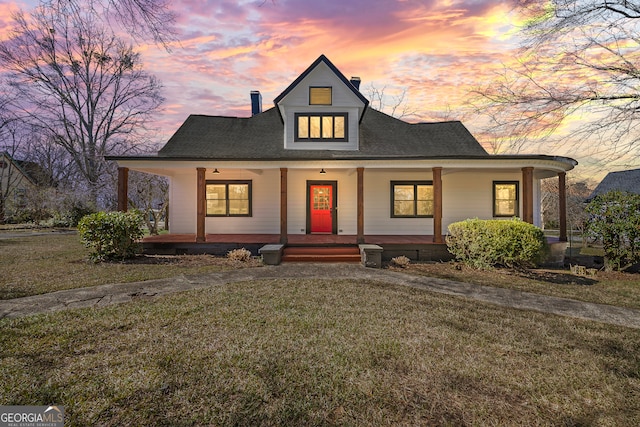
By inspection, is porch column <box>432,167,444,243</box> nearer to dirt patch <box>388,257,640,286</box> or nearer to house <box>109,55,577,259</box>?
dirt patch <box>388,257,640,286</box>

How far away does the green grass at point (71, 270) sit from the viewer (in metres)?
6.81

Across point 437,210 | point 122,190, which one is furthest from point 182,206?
point 437,210

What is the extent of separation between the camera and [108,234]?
9.62 m

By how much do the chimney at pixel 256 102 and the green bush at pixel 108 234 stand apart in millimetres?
9071

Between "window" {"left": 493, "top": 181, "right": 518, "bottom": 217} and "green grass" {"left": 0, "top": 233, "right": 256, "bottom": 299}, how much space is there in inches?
437

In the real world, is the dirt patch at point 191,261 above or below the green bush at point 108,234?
below

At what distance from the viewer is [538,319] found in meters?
5.05

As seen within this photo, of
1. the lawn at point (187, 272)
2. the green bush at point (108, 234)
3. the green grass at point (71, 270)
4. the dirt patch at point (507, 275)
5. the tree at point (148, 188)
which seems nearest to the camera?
the lawn at point (187, 272)

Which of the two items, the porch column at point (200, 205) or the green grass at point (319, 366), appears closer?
the green grass at point (319, 366)

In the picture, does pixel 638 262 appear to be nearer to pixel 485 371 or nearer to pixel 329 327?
pixel 485 371

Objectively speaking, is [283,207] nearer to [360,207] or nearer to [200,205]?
[360,207]

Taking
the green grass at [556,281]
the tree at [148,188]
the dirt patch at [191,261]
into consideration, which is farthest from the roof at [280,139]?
the tree at [148,188]

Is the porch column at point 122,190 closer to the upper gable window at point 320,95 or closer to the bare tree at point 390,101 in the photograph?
the upper gable window at point 320,95

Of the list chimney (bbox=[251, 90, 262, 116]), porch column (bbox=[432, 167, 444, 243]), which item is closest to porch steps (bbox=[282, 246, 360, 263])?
porch column (bbox=[432, 167, 444, 243])
